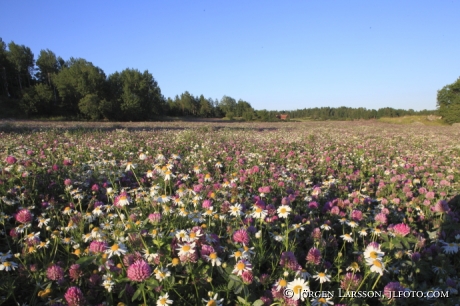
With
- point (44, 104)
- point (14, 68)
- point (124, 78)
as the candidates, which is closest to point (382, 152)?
point (44, 104)

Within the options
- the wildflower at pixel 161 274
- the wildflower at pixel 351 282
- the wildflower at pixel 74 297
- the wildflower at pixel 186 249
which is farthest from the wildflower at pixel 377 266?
the wildflower at pixel 74 297

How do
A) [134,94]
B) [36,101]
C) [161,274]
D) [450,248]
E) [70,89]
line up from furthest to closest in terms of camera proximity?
[134,94] < [70,89] < [36,101] < [450,248] < [161,274]

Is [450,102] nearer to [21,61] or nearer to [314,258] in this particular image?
[314,258]

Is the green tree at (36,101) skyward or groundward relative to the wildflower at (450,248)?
skyward

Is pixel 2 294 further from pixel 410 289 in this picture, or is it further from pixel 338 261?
pixel 410 289

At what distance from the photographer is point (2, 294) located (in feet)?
6.41

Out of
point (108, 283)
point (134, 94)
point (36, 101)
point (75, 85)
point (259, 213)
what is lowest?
point (108, 283)

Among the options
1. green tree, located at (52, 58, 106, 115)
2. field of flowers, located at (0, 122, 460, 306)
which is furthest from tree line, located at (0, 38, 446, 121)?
field of flowers, located at (0, 122, 460, 306)

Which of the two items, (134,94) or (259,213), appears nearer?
(259,213)

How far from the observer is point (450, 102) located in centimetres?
4419

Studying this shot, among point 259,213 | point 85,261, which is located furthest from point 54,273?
point 259,213

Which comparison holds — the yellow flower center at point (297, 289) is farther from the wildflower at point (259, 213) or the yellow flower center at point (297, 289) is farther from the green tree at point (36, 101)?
the green tree at point (36, 101)

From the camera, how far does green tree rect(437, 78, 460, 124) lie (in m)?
39.6

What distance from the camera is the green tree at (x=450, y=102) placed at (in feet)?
130
